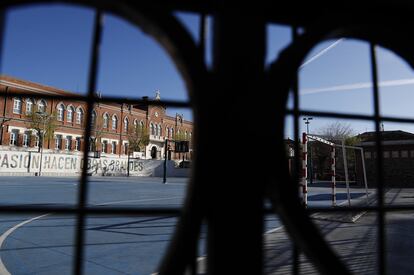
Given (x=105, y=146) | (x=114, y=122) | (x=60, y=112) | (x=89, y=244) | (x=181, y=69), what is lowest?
(x=89, y=244)

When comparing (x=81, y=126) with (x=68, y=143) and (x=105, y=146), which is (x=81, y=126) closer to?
(x=68, y=143)

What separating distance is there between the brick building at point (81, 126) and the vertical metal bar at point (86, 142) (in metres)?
20.7

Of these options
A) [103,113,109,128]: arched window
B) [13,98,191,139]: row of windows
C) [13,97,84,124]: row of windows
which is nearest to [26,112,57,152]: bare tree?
[13,98,191,139]: row of windows

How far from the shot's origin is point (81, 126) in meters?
36.3

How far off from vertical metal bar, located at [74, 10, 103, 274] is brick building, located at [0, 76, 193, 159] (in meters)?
20.7

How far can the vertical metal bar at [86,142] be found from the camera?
0.94 meters

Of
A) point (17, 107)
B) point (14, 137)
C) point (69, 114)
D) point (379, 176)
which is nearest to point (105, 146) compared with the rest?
point (69, 114)

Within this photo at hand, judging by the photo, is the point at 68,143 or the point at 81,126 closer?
the point at 81,126

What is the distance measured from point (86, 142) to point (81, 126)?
123ft

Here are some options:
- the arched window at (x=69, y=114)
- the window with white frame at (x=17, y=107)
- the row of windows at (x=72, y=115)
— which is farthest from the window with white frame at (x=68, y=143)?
the window with white frame at (x=17, y=107)

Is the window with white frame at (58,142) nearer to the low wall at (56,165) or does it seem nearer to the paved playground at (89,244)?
the low wall at (56,165)

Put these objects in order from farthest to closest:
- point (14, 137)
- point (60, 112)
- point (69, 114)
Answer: point (69, 114) < point (60, 112) < point (14, 137)

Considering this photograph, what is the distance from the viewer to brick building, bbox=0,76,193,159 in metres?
33.5

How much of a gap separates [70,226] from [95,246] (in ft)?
5.92
